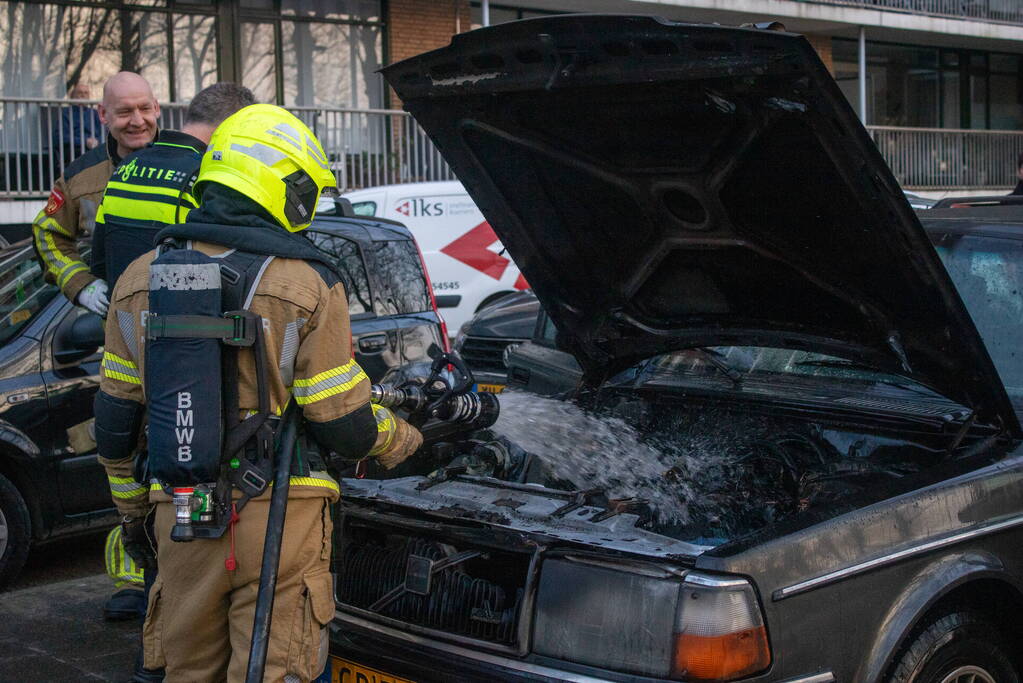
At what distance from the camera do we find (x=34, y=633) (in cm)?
497

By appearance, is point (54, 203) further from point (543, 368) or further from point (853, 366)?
point (853, 366)

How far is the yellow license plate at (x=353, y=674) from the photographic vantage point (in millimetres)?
3139

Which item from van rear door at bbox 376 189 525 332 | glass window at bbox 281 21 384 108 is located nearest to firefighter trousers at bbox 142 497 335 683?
van rear door at bbox 376 189 525 332

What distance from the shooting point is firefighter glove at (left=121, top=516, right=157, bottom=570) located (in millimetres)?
3391

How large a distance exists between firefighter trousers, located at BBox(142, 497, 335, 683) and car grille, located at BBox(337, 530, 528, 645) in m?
0.26

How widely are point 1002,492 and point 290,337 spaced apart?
1.97 metres

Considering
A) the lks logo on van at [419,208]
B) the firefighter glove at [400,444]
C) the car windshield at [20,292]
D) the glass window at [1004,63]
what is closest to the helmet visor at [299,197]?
the firefighter glove at [400,444]

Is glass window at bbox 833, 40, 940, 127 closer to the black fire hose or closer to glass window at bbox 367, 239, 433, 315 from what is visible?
glass window at bbox 367, 239, 433, 315

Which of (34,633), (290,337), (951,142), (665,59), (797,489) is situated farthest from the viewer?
(951,142)

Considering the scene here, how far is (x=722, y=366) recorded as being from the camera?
430 centimetres

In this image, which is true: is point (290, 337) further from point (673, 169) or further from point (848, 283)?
point (848, 283)

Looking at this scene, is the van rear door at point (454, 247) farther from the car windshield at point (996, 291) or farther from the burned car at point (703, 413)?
the car windshield at point (996, 291)

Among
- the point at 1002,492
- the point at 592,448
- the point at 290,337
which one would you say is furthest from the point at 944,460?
the point at 290,337

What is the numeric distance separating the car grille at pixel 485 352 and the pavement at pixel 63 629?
2639mm
